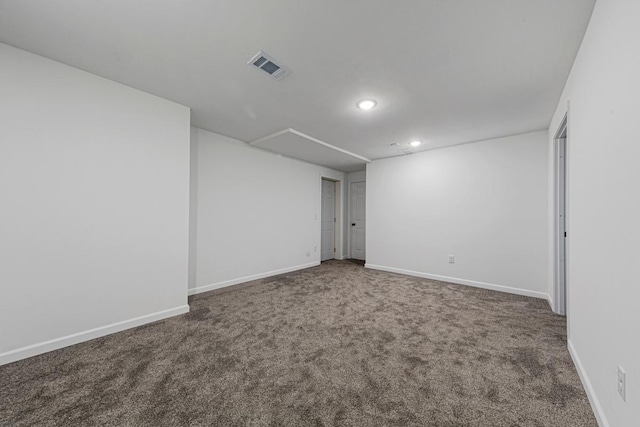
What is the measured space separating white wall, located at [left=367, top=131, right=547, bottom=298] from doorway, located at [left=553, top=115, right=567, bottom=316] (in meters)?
0.57

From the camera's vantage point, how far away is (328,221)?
6312mm

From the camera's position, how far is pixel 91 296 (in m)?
2.23

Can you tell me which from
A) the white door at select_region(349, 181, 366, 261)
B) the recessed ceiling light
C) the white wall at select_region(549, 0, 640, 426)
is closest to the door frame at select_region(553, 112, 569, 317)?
the white wall at select_region(549, 0, 640, 426)

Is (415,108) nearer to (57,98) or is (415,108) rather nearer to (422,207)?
(422,207)

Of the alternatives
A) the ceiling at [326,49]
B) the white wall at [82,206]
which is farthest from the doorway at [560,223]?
the white wall at [82,206]

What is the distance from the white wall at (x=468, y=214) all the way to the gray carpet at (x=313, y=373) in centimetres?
98

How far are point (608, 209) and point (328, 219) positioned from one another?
5.20 meters

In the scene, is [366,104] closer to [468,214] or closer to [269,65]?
[269,65]

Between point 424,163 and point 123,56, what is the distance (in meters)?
4.47

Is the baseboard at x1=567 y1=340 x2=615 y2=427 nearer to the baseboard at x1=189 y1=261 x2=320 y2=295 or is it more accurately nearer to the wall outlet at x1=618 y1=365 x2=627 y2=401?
the wall outlet at x1=618 y1=365 x2=627 y2=401

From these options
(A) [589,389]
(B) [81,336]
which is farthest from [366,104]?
(B) [81,336]

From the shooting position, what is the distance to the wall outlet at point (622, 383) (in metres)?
1.10

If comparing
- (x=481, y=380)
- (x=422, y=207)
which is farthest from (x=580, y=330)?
(x=422, y=207)

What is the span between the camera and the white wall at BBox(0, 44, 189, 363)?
74.9 inches
